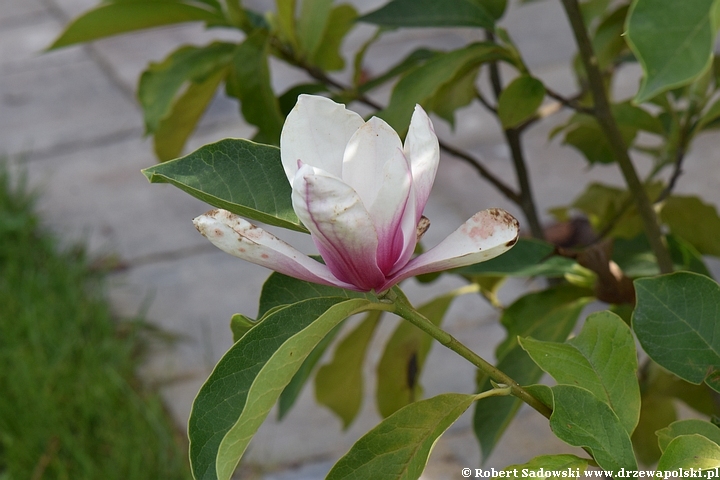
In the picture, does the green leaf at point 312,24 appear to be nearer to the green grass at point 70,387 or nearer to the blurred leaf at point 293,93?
the blurred leaf at point 293,93

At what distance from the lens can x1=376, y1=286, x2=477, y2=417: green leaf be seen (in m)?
1.14

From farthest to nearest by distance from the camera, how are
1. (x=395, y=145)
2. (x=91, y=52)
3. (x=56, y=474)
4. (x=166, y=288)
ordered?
(x=91, y=52), (x=166, y=288), (x=56, y=474), (x=395, y=145)

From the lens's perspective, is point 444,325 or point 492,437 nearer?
point 492,437

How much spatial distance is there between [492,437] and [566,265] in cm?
19

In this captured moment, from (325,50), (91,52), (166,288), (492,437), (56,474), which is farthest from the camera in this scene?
(91,52)

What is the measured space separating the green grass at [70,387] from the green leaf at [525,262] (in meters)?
1.00

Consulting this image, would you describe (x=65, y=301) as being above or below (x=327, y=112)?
below

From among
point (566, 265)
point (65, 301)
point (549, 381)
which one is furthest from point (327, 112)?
point (65, 301)

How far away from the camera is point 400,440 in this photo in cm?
57

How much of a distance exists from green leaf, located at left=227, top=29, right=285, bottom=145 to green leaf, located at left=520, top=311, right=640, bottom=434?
0.47 meters

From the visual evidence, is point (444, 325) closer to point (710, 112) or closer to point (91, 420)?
point (91, 420)

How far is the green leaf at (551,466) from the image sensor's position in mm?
520

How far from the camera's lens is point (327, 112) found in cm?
55

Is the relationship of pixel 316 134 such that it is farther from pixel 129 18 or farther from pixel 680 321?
pixel 129 18
